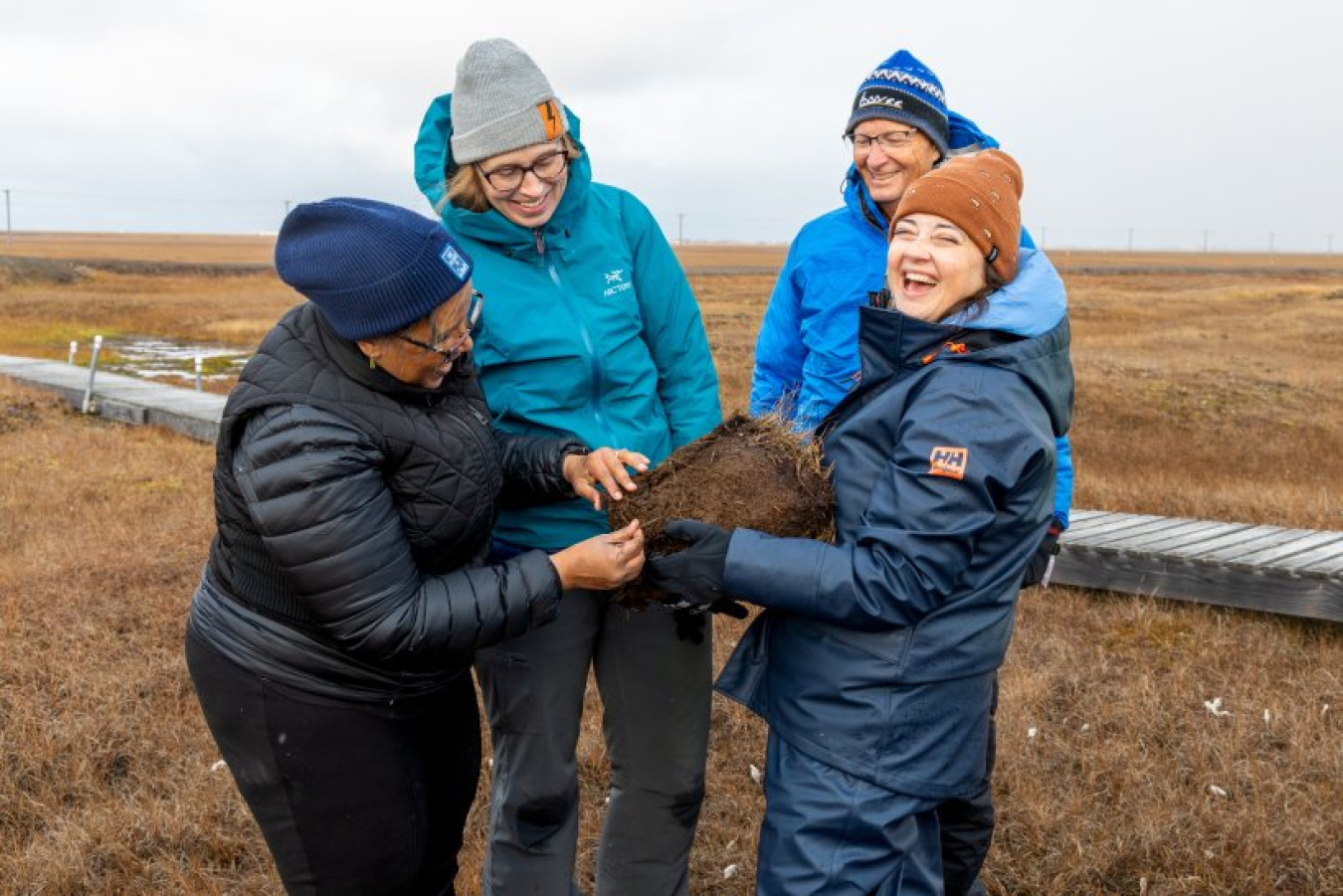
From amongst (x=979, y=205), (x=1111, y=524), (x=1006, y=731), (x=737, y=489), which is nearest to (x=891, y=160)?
(x=979, y=205)

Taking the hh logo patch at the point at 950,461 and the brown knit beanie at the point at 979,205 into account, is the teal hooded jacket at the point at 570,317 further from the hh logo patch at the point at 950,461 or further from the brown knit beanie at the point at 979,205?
the hh logo patch at the point at 950,461

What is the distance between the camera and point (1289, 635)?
5609 millimetres

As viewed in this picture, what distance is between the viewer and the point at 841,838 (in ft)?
7.76

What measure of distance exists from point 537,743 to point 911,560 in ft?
4.02

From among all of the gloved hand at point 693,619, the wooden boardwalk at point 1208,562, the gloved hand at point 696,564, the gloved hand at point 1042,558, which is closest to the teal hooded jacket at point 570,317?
the gloved hand at point 693,619

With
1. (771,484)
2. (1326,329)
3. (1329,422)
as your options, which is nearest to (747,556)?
(771,484)

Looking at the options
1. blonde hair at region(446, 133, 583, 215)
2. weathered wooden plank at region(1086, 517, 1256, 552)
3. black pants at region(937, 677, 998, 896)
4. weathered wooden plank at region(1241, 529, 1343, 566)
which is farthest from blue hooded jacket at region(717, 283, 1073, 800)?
weathered wooden plank at region(1086, 517, 1256, 552)

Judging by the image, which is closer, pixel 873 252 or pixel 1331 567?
pixel 873 252

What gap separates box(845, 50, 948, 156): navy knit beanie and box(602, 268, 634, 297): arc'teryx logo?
96 centimetres

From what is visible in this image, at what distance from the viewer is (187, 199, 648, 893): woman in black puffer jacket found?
7.25ft

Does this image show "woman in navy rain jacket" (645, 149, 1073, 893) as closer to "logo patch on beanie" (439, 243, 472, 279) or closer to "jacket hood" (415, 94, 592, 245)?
"logo patch on beanie" (439, 243, 472, 279)

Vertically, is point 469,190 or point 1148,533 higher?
point 469,190

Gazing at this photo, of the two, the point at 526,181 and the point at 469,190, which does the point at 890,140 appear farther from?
the point at 469,190

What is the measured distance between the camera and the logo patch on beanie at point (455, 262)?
7.63ft
